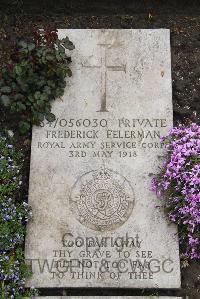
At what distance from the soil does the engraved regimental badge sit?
1.04 metres

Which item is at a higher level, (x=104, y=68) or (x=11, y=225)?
(x=104, y=68)

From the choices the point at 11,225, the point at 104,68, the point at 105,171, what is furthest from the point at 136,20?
the point at 11,225

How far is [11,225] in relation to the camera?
4.40 metres

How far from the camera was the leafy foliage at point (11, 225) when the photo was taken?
13.9 feet

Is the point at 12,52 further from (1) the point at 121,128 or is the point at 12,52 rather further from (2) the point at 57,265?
(2) the point at 57,265

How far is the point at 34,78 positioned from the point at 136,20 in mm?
1273

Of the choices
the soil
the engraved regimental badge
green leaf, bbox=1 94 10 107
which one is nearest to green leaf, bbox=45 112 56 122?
green leaf, bbox=1 94 10 107

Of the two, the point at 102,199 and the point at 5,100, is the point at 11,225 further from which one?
the point at 5,100

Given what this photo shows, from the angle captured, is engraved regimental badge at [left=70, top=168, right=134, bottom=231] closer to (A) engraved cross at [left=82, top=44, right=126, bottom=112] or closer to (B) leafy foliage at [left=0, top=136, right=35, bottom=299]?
(B) leafy foliage at [left=0, top=136, right=35, bottom=299]

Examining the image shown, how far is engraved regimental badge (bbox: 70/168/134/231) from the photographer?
178 inches

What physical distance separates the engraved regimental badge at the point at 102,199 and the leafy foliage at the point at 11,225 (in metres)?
0.43

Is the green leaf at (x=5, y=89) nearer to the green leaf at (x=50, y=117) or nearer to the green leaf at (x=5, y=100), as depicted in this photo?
the green leaf at (x=5, y=100)

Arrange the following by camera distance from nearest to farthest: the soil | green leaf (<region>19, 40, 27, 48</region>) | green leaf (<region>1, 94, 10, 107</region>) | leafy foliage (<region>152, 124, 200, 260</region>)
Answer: leafy foliage (<region>152, 124, 200, 260</region>)
green leaf (<region>1, 94, 10, 107</region>)
green leaf (<region>19, 40, 27, 48</region>)
the soil

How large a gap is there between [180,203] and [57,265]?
1.08m
